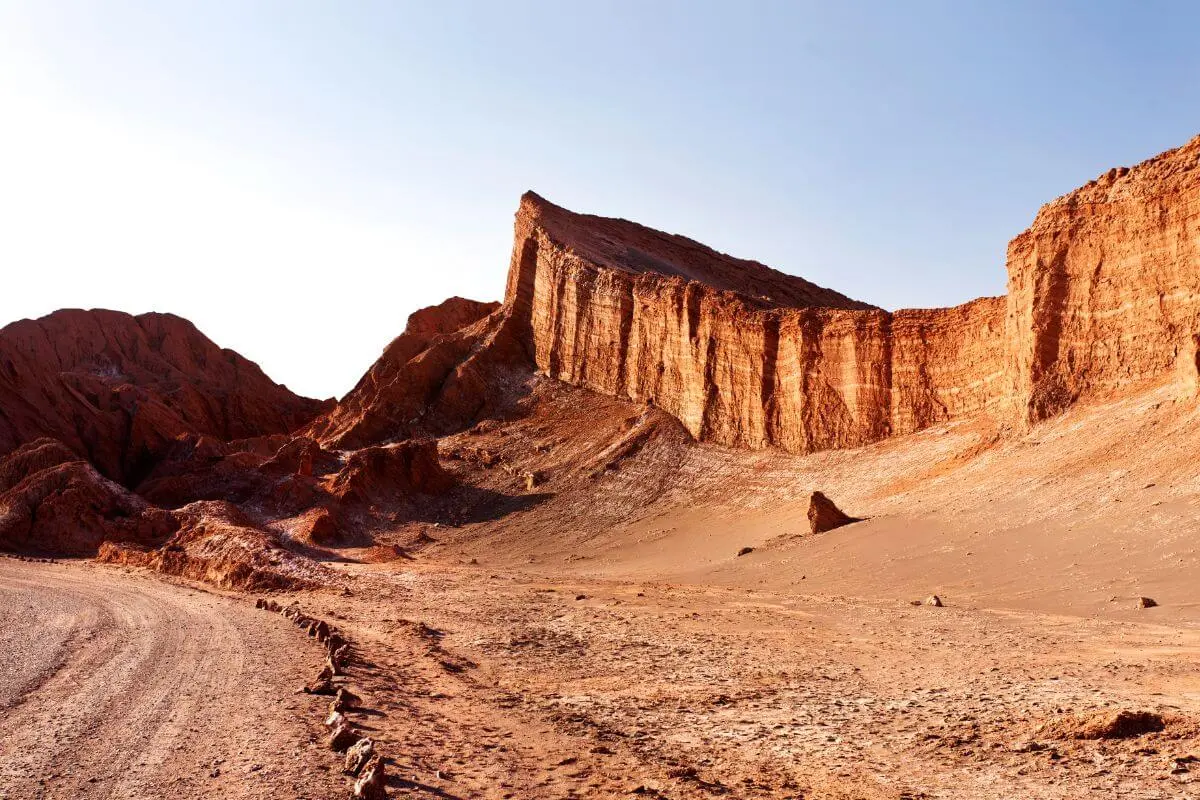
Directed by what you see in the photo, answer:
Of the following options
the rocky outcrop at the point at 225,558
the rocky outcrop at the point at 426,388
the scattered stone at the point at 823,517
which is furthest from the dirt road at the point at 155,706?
the rocky outcrop at the point at 426,388

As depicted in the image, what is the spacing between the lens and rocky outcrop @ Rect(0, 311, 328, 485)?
47781 millimetres

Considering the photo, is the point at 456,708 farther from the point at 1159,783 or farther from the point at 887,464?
the point at 887,464

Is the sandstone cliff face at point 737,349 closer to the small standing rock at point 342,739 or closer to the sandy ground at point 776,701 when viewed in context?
the sandy ground at point 776,701

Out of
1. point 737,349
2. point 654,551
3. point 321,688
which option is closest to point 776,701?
point 321,688

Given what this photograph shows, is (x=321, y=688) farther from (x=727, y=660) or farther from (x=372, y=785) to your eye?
(x=727, y=660)

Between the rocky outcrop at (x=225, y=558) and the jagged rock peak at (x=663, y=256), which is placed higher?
the jagged rock peak at (x=663, y=256)

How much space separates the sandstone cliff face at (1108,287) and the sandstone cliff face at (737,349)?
2346 millimetres

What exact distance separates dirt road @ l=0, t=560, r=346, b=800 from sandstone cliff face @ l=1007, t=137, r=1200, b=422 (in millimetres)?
21509

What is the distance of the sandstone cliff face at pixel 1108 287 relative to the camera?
79.4ft

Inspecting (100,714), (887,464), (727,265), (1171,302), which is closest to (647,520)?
(887,464)

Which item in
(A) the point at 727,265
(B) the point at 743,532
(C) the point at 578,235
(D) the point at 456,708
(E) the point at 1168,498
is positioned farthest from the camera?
(A) the point at 727,265

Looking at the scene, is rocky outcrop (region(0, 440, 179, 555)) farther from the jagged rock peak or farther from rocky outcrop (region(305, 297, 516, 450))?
the jagged rock peak

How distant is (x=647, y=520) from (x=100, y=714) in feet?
84.7

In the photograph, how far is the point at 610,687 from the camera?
36.3 ft
